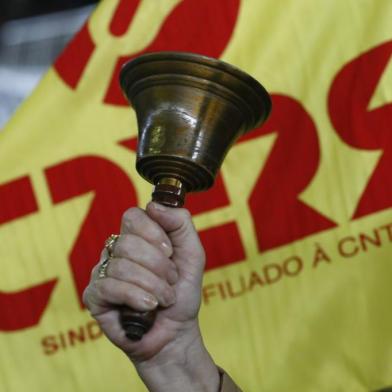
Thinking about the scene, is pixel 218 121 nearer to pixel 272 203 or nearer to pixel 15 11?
pixel 272 203

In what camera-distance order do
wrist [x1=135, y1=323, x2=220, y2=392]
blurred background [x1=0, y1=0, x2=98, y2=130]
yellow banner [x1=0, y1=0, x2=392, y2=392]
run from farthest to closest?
blurred background [x1=0, y1=0, x2=98, y2=130]
yellow banner [x1=0, y1=0, x2=392, y2=392]
wrist [x1=135, y1=323, x2=220, y2=392]

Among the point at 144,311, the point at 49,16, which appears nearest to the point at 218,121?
the point at 144,311

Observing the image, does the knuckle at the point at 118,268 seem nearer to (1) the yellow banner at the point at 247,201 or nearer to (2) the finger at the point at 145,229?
(2) the finger at the point at 145,229

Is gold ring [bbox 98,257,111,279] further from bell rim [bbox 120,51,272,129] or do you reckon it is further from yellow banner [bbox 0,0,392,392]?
yellow banner [bbox 0,0,392,392]

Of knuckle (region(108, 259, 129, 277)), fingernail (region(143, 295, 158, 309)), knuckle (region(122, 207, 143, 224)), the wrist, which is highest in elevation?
knuckle (region(122, 207, 143, 224))

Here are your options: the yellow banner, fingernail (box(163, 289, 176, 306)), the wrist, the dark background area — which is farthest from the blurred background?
fingernail (box(163, 289, 176, 306))

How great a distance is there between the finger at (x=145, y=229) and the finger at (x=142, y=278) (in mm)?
42

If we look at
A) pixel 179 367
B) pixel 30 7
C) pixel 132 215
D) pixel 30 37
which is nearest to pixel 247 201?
pixel 179 367

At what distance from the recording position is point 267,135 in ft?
5.75

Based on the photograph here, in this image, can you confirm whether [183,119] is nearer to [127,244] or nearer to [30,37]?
[127,244]

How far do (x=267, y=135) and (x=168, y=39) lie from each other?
12.9 inches

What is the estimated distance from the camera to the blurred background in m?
2.99

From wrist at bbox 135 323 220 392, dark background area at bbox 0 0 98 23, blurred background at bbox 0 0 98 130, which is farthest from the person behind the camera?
dark background area at bbox 0 0 98 23

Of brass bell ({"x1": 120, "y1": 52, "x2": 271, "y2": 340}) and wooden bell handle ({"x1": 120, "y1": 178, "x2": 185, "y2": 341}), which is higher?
brass bell ({"x1": 120, "y1": 52, "x2": 271, "y2": 340})
